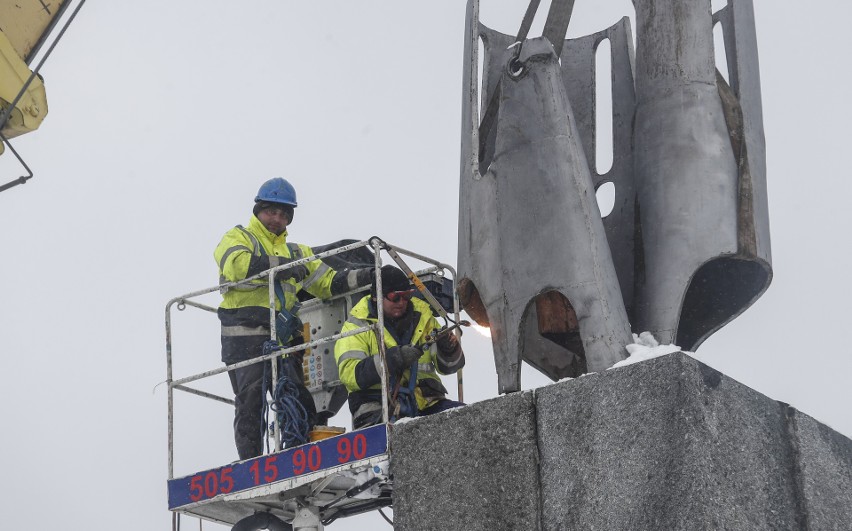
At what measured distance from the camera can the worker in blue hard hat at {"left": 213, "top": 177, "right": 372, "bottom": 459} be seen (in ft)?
28.9

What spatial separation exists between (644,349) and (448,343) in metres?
2.29

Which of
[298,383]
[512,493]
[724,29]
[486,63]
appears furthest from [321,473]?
[724,29]

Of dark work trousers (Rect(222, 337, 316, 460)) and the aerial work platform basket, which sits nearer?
the aerial work platform basket

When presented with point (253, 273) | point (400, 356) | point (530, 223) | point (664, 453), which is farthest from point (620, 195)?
point (253, 273)

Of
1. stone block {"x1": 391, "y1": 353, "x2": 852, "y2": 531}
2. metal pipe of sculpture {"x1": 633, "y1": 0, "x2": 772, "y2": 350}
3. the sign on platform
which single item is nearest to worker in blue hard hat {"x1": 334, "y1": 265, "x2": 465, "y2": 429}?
the sign on platform

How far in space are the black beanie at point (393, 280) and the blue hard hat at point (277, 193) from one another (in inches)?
41.6

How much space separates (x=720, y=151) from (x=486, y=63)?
1352mm

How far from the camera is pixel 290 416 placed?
27.6ft

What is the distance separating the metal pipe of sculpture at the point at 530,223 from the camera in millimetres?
6758

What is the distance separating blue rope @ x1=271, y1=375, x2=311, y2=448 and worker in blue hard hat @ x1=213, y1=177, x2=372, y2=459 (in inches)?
7.5

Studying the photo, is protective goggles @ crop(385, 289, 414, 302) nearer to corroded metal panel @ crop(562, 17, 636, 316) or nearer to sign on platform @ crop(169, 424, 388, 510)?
sign on platform @ crop(169, 424, 388, 510)

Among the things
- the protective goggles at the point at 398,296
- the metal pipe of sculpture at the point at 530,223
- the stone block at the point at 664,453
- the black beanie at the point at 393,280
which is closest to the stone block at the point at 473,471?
the stone block at the point at 664,453

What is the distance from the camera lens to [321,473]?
7797 millimetres

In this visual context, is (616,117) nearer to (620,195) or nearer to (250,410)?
(620,195)
